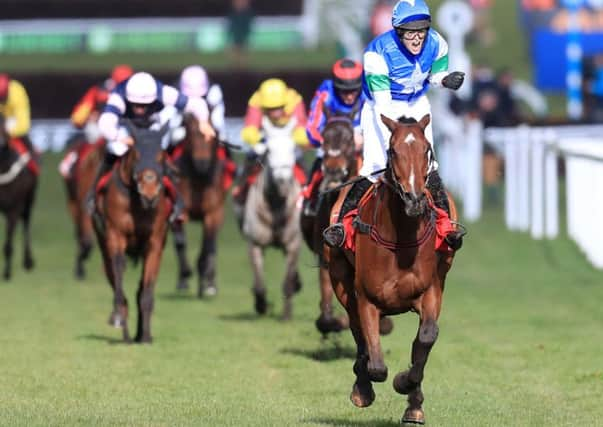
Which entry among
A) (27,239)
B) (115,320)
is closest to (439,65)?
(115,320)

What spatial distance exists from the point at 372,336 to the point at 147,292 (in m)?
4.13

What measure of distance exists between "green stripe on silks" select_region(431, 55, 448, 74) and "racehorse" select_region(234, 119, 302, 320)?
4.63 m

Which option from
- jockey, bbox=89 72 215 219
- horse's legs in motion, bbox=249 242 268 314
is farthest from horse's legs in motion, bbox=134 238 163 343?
horse's legs in motion, bbox=249 242 268 314

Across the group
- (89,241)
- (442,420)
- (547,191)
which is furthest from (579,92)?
(442,420)

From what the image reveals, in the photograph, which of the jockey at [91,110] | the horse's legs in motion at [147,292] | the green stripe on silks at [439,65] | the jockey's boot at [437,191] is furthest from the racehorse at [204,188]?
the jockey's boot at [437,191]

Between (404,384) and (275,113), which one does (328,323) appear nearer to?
(275,113)

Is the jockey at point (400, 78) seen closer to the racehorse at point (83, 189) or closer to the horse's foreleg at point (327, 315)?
the horse's foreleg at point (327, 315)

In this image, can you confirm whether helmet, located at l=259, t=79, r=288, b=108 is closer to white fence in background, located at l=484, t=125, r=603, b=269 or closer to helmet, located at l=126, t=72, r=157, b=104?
helmet, located at l=126, t=72, r=157, b=104

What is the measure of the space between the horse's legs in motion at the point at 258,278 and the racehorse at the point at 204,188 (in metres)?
1.68

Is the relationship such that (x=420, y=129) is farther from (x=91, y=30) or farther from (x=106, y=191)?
(x=91, y=30)

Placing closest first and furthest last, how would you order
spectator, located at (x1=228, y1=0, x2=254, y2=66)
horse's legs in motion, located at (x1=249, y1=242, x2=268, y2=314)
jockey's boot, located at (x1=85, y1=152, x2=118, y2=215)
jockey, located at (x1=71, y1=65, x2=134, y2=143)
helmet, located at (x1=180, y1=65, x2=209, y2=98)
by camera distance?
1. jockey's boot, located at (x1=85, y1=152, x2=118, y2=215)
2. horse's legs in motion, located at (x1=249, y1=242, x2=268, y2=314)
3. helmet, located at (x1=180, y1=65, x2=209, y2=98)
4. jockey, located at (x1=71, y1=65, x2=134, y2=143)
5. spectator, located at (x1=228, y1=0, x2=254, y2=66)

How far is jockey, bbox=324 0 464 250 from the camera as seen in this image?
832 centimetres

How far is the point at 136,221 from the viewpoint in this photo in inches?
468

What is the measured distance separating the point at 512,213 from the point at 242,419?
13.3m
